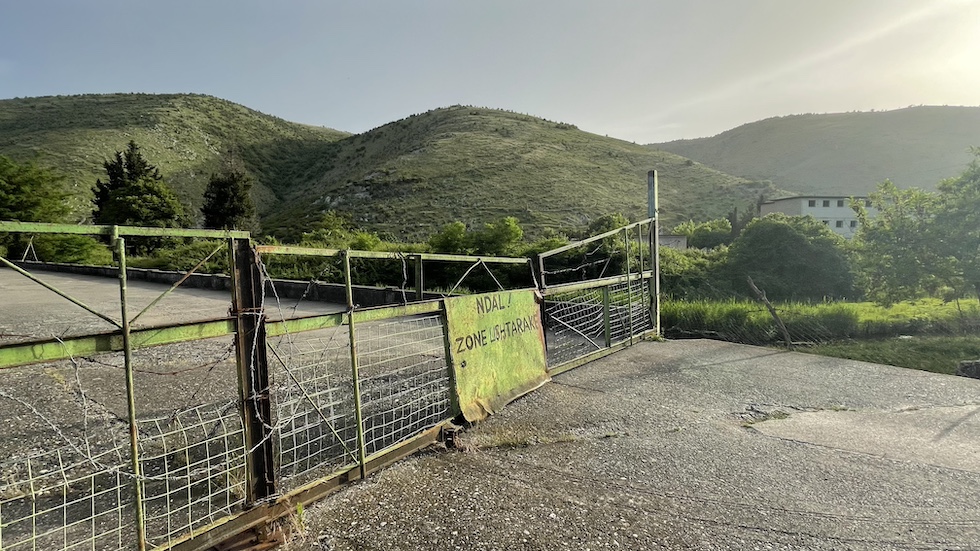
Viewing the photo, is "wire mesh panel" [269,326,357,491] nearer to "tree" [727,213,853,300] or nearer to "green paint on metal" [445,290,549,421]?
"green paint on metal" [445,290,549,421]

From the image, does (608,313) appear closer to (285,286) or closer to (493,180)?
(285,286)

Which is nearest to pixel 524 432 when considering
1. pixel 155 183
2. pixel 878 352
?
pixel 878 352

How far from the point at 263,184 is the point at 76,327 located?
7106 cm

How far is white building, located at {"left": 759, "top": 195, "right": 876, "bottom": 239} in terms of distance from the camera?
56281 mm

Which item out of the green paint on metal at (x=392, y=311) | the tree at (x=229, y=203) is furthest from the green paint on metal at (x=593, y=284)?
the tree at (x=229, y=203)

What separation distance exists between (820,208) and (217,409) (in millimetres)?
66581

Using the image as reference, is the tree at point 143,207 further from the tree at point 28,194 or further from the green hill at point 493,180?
the green hill at point 493,180

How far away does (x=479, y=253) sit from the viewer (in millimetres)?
17984

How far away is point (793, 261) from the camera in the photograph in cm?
1791

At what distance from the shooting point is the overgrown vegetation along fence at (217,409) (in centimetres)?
287

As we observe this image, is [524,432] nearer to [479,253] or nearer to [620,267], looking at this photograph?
[620,267]

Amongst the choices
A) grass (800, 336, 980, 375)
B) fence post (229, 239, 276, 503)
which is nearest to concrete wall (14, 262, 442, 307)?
fence post (229, 239, 276, 503)

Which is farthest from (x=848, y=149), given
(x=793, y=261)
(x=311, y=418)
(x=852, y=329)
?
(x=311, y=418)

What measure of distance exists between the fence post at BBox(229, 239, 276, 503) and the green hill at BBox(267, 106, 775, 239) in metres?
38.2
